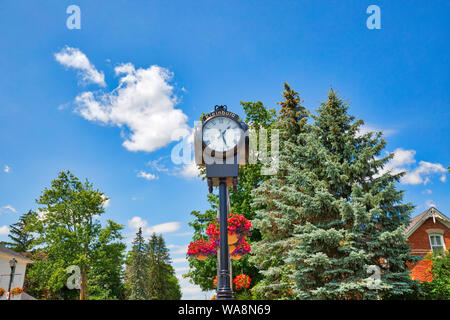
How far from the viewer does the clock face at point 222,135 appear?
5.03 m

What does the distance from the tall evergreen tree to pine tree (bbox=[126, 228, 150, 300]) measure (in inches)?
1521

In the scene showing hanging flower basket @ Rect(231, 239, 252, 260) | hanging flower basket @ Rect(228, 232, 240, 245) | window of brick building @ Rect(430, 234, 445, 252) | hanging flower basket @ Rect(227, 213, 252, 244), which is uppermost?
window of brick building @ Rect(430, 234, 445, 252)

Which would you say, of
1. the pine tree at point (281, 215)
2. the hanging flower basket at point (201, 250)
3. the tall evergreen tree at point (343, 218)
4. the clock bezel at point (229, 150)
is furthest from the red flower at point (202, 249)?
the pine tree at point (281, 215)

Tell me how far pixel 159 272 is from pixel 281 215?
3987cm

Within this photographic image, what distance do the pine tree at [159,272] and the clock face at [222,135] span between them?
46.4 m

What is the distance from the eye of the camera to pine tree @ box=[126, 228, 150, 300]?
160 feet

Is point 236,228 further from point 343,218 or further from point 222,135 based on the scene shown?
point 343,218

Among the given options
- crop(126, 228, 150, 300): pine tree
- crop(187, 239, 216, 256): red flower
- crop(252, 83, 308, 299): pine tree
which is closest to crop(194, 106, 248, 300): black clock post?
crop(187, 239, 216, 256): red flower

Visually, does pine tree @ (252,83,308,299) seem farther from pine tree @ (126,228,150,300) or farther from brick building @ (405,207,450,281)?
pine tree @ (126,228,150,300)

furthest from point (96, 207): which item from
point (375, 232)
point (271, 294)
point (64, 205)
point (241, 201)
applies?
point (375, 232)

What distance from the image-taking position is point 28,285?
36.8 meters

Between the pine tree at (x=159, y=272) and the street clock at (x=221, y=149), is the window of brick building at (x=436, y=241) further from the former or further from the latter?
the pine tree at (x=159, y=272)
